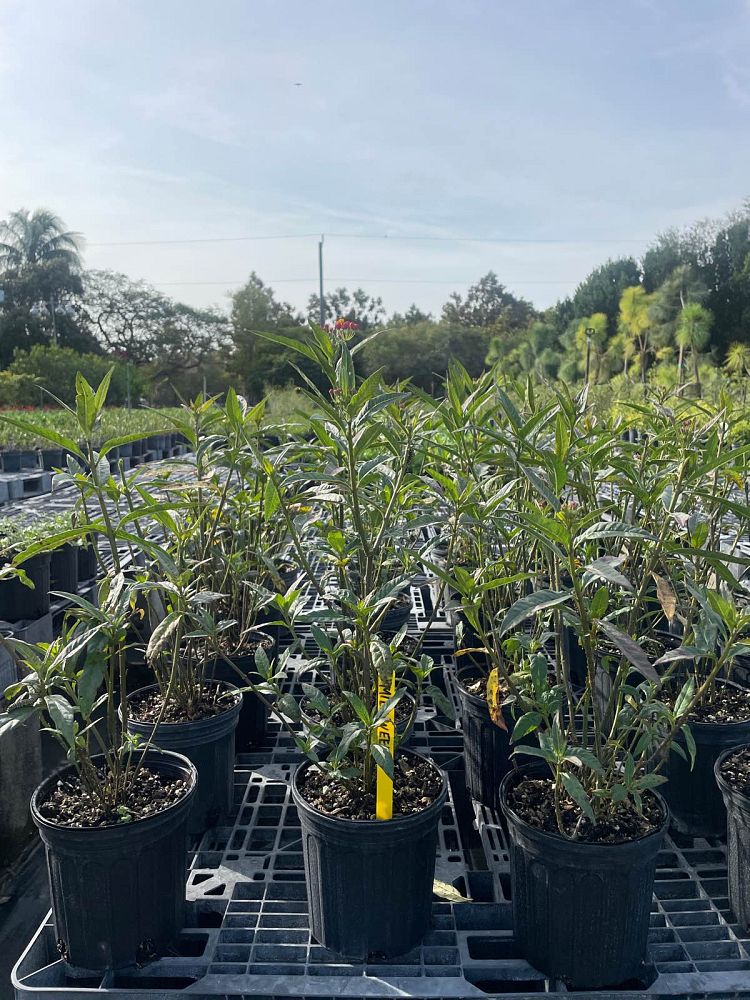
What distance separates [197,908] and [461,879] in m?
0.54

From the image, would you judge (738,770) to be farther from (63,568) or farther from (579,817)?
(63,568)

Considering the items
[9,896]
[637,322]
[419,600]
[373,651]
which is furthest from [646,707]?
[637,322]

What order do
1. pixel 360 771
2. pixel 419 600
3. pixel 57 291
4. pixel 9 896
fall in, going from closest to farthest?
pixel 360 771
pixel 9 896
pixel 419 600
pixel 57 291

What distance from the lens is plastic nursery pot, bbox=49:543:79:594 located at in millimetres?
2951

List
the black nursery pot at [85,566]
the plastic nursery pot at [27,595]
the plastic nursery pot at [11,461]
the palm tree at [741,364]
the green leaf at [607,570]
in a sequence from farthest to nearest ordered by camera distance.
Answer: the plastic nursery pot at [11,461] < the palm tree at [741,364] < the black nursery pot at [85,566] < the plastic nursery pot at [27,595] < the green leaf at [607,570]

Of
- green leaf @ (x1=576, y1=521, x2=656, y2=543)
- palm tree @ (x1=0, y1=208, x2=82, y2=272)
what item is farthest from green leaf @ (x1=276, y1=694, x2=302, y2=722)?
palm tree @ (x1=0, y1=208, x2=82, y2=272)

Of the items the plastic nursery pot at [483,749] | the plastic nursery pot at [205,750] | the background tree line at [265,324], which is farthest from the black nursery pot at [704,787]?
the background tree line at [265,324]

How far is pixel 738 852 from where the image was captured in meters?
1.36

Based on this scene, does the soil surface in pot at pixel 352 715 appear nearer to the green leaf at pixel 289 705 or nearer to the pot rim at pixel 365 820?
the green leaf at pixel 289 705

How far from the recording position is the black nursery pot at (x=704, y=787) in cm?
166

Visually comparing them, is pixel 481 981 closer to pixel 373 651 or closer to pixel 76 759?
pixel 373 651

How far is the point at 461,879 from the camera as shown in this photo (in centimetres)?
147

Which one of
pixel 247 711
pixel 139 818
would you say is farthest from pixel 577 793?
pixel 247 711

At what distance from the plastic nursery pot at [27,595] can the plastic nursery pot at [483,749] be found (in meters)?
1.69
